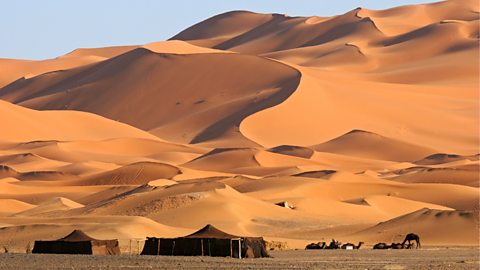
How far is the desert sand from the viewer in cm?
5256

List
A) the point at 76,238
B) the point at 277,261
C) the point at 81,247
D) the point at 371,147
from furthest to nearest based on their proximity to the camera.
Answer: the point at 371,147 < the point at 76,238 < the point at 81,247 < the point at 277,261

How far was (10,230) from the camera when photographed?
45344 millimetres

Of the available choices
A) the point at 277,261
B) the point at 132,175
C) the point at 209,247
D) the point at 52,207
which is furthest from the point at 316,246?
the point at 132,175

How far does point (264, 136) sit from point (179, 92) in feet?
66.6

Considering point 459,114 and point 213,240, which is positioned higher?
point 459,114

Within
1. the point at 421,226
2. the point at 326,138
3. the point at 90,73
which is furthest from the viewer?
the point at 90,73

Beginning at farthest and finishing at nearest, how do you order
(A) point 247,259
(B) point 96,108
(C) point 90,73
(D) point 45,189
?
(C) point 90,73 < (B) point 96,108 < (D) point 45,189 < (A) point 247,259

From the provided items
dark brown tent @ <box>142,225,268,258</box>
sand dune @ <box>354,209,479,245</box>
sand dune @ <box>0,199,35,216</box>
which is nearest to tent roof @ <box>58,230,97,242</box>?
dark brown tent @ <box>142,225,268,258</box>

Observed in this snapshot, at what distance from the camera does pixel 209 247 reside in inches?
1398

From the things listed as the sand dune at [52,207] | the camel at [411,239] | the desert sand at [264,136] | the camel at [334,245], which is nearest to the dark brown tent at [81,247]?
the desert sand at [264,136]

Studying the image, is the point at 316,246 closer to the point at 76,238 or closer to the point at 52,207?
the point at 76,238

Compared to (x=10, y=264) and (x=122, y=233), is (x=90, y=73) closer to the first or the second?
(x=122, y=233)

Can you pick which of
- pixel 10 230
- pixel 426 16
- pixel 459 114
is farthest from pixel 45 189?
pixel 426 16

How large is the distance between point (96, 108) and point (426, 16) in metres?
62.4
